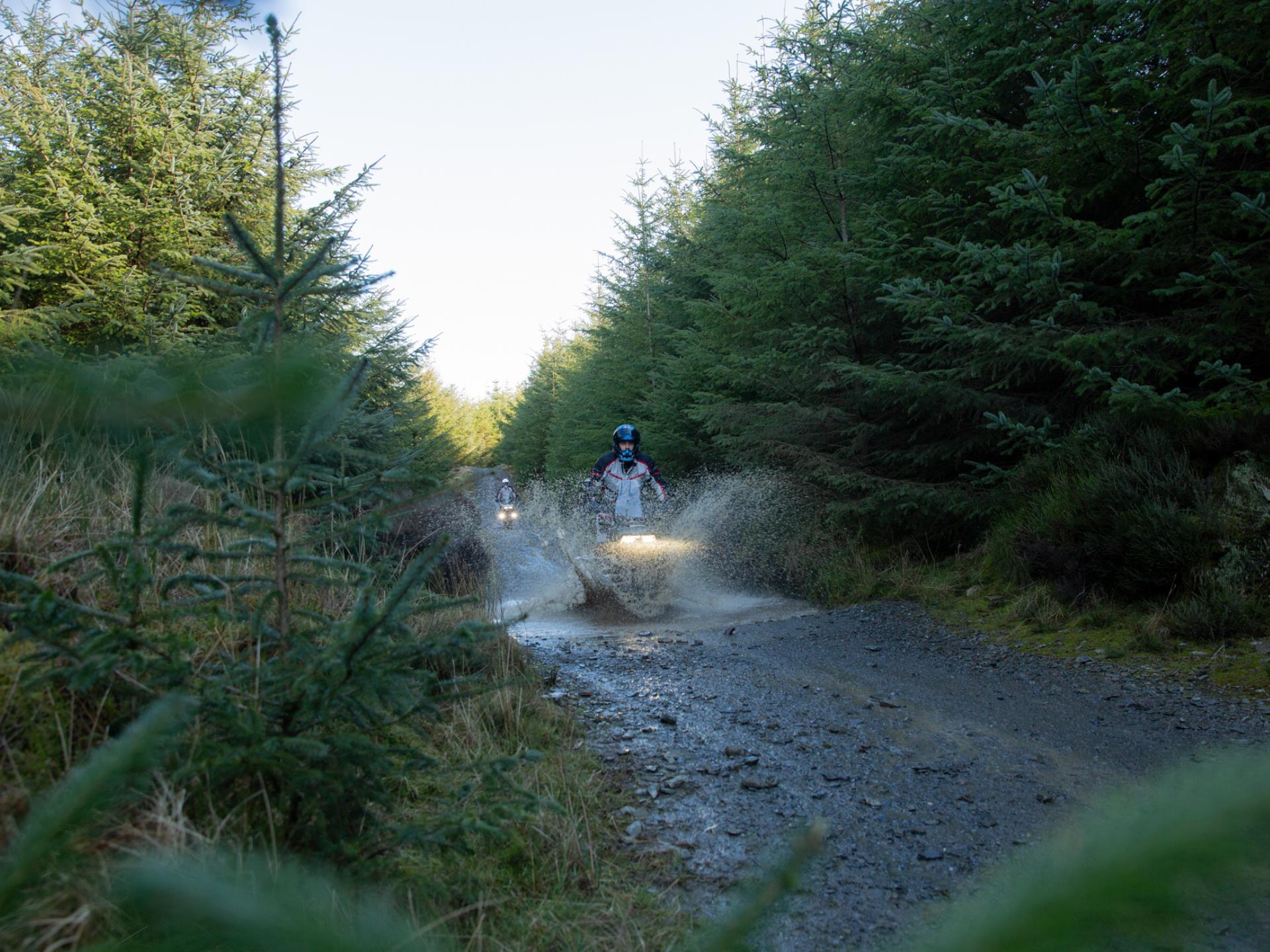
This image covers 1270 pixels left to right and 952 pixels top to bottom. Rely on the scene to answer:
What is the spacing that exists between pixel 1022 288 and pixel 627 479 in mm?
7221

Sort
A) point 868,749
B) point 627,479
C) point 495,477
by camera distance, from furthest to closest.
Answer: point 627,479 < point 868,749 < point 495,477

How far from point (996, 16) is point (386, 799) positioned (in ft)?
35.7

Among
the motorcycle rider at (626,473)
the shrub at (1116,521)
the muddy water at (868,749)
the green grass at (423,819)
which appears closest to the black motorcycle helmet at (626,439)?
the motorcycle rider at (626,473)

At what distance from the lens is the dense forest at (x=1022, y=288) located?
7.07 metres

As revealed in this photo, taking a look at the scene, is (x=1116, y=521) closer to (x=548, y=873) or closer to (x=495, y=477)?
(x=548, y=873)

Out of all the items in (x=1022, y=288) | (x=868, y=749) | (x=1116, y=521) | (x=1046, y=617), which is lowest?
(x=868, y=749)

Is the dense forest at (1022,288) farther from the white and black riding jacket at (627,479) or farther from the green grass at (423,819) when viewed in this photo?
the green grass at (423,819)

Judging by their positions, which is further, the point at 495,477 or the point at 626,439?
the point at 626,439

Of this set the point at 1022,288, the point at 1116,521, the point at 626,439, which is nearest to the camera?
the point at 1116,521

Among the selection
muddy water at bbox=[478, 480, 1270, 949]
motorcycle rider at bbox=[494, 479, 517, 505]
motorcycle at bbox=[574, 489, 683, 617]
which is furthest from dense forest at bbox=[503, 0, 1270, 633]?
motorcycle rider at bbox=[494, 479, 517, 505]

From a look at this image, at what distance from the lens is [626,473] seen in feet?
45.6

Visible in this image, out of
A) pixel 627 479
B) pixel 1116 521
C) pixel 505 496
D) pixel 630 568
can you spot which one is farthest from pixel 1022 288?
pixel 505 496

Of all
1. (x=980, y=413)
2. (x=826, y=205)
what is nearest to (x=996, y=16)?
(x=826, y=205)

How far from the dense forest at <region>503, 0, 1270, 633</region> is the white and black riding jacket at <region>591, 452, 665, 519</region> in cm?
157
